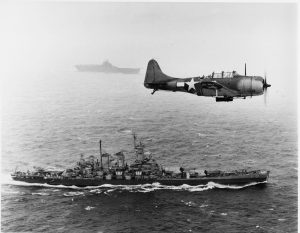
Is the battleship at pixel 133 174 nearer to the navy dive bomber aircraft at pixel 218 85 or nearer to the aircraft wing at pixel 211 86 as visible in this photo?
the navy dive bomber aircraft at pixel 218 85

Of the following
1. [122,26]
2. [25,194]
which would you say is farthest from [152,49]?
Answer: [25,194]

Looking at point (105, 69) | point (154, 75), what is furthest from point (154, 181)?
point (154, 75)

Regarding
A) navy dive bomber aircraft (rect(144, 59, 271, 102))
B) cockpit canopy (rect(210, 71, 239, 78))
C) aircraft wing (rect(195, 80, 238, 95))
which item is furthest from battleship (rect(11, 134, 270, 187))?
cockpit canopy (rect(210, 71, 239, 78))

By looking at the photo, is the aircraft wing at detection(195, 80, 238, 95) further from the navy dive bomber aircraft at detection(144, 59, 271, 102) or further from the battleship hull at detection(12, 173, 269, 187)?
the battleship hull at detection(12, 173, 269, 187)

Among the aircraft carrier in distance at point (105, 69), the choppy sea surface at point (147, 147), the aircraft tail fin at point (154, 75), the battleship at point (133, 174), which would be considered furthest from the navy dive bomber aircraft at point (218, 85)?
the battleship at point (133, 174)

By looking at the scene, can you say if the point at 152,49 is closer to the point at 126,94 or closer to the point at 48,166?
the point at 126,94

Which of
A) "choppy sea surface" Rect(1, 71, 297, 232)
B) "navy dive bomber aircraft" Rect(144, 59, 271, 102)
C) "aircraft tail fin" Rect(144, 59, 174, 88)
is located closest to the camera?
"navy dive bomber aircraft" Rect(144, 59, 271, 102)
